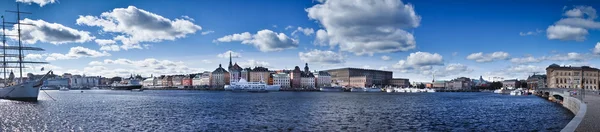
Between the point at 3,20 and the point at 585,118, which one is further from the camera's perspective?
the point at 3,20

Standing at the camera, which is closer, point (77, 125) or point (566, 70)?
point (77, 125)

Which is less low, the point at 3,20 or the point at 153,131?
the point at 3,20

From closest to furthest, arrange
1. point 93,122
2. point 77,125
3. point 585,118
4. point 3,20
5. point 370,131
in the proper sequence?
point 585,118, point 370,131, point 77,125, point 93,122, point 3,20

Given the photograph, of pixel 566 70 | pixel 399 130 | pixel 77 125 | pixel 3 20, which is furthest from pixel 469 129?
pixel 566 70

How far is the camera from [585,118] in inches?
1027

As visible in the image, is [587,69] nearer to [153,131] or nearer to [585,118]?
[585,118]

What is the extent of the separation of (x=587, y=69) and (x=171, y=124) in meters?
152

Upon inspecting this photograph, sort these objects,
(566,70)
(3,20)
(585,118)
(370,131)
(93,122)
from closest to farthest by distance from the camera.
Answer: (585,118) → (370,131) → (93,122) → (3,20) → (566,70)

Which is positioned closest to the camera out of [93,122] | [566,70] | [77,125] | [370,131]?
[370,131]

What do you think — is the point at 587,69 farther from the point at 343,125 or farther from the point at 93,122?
the point at 93,122

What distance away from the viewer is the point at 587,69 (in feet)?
482

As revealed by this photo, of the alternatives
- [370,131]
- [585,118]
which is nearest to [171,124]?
[370,131]

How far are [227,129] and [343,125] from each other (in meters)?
9.23

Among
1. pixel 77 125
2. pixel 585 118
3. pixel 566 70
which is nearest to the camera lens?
pixel 585 118
